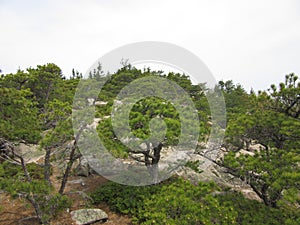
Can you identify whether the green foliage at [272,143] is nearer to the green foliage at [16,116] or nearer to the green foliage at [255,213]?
the green foliage at [255,213]

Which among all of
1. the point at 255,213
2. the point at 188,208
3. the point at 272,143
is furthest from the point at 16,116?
the point at 272,143

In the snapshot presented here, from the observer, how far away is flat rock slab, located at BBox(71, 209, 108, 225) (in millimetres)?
6793

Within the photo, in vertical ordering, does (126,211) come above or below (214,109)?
below

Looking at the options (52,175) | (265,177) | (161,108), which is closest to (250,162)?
(265,177)

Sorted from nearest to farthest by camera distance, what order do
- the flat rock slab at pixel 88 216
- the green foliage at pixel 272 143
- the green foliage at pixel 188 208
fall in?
the green foliage at pixel 188 208 < the green foliage at pixel 272 143 < the flat rock slab at pixel 88 216

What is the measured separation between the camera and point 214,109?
831cm

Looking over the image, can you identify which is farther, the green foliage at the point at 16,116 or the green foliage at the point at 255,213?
the green foliage at the point at 16,116

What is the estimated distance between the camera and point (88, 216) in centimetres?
693

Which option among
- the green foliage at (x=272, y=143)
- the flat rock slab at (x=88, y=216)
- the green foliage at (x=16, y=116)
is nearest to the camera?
the green foliage at (x=272, y=143)

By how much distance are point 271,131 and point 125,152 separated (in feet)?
12.9

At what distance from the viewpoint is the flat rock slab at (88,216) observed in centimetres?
679

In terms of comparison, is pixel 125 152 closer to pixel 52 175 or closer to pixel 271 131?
pixel 271 131

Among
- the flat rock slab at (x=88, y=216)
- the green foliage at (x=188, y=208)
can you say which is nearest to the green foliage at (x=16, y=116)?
the flat rock slab at (x=88, y=216)

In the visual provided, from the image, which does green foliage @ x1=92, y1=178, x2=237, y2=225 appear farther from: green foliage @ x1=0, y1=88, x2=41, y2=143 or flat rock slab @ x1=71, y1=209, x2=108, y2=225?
green foliage @ x1=0, y1=88, x2=41, y2=143
